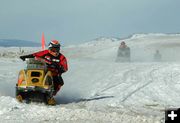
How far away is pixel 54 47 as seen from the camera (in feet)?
42.7

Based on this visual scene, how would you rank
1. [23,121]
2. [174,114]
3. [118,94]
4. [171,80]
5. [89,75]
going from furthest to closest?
[89,75], [171,80], [118,94], [23,121], [174,114]

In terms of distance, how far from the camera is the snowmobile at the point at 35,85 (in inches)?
478

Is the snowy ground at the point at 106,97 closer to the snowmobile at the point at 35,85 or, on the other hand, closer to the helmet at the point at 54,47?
the snowmobile at the point at 35,85

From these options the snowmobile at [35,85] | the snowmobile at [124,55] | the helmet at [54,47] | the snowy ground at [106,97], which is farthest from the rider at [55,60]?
the snowmobile at [124,55]

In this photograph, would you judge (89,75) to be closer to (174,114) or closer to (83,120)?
(83,120)

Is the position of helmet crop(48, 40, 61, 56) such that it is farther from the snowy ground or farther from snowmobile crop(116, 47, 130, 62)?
snowmobile crop(116, 47, 130, 62)

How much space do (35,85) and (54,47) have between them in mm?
A: 1367

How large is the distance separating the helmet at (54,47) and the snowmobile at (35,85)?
2.26 feet

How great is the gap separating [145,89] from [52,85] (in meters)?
4.00

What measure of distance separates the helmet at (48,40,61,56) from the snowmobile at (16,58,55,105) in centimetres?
69

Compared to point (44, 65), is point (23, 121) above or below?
below

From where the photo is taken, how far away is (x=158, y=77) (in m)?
18.2

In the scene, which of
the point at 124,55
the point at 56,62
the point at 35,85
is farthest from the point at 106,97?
the point at 124,55

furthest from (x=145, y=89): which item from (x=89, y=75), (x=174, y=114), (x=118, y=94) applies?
(x=174, y=114)
